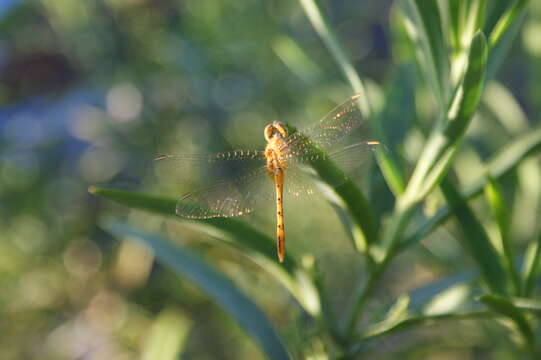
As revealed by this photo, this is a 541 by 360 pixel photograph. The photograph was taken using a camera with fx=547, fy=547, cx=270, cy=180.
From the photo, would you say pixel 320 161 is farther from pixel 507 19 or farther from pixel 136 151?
pixel 136 151

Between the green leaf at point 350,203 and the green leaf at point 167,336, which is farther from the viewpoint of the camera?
the green leaf at point 167,336

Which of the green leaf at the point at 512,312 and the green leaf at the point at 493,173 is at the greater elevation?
the green leaf at the point at 493,173

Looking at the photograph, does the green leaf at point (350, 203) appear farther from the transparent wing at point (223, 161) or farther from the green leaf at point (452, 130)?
the transparent wing at point (223, 161)

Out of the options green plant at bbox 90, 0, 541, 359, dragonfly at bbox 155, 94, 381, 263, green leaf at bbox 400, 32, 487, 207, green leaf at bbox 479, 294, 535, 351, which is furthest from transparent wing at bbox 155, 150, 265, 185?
green leaf at bbox 479, 294, 535, 351

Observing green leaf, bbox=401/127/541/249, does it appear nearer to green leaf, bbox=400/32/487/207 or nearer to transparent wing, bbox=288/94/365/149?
green leaf, bbox=400/32/487/207

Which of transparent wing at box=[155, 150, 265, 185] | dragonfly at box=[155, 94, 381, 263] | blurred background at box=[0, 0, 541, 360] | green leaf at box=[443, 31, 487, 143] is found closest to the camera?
green leaf at box=[443, 31, 487, 143]

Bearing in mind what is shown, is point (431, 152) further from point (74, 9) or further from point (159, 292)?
point (74, 9)

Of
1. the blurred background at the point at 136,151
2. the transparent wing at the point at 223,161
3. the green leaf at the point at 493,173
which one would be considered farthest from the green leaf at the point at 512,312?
the blurred background at the point at 136,151
